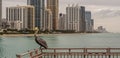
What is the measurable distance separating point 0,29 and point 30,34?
16162mm

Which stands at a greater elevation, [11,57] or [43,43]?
[43,43]

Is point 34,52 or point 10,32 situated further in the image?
point 10,32

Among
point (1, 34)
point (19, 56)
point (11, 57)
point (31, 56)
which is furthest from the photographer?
point (1, 34)

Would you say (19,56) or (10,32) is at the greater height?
(19,56)

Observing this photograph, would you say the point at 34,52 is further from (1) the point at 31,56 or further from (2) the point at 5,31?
(2) the point at 5,31

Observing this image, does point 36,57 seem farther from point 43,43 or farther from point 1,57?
point 1,57

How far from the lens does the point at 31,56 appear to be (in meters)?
19.4

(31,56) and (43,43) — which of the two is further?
(43,43)

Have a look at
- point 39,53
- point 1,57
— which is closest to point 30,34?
point 1,57

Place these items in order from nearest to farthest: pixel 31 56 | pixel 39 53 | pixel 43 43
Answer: pixel 31 56
pixel 43 43
pixel 39 53

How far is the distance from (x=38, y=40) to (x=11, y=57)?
21.2 m

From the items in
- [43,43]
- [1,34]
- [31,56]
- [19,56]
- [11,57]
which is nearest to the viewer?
[19,56]

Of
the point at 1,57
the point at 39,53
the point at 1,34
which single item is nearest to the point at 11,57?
the point at 1,57

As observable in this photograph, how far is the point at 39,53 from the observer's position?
74.4 ft
